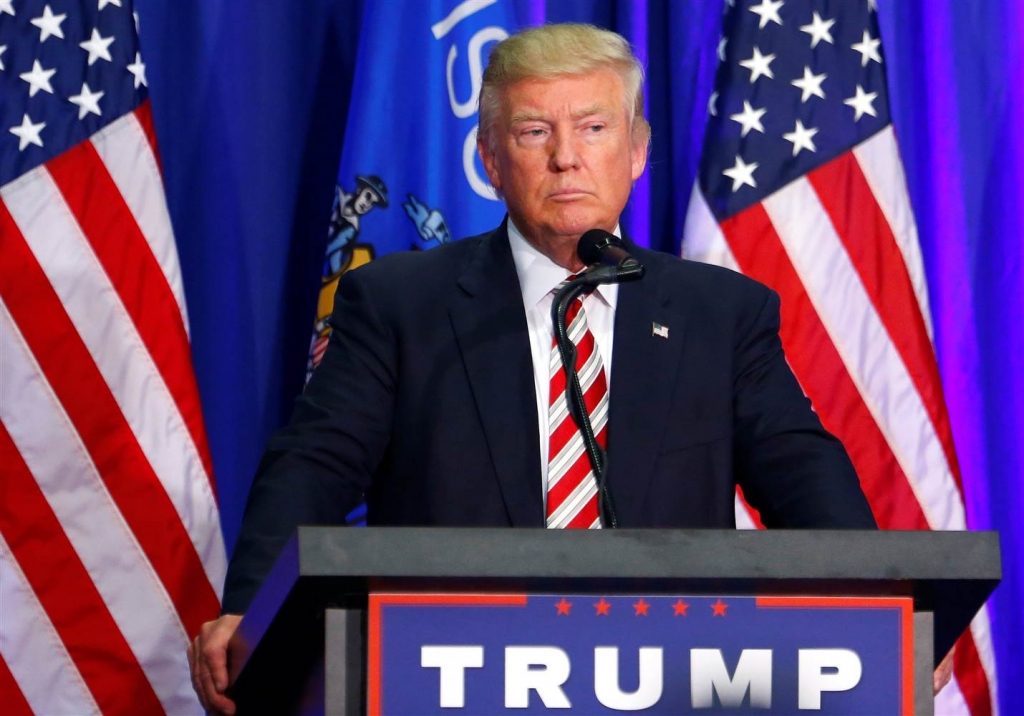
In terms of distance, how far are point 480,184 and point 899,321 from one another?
950 mm

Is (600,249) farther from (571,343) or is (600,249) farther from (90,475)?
(90,475)

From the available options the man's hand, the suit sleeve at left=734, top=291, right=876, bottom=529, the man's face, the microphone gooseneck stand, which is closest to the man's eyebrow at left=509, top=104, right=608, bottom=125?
the man's face

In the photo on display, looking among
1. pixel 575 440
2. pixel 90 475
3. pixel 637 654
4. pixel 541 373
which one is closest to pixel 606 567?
pixel 637 654

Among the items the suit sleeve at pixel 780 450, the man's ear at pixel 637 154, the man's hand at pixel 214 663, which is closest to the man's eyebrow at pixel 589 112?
the man's ear at pixel 637 154

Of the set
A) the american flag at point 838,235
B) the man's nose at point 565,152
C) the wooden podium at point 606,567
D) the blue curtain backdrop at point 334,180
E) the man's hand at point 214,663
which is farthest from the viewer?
the blue curtain backdrop at point 334,180

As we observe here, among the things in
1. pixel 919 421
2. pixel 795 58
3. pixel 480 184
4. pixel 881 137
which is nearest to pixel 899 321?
pixel 919 421

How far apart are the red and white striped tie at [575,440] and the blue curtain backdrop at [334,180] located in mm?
1480

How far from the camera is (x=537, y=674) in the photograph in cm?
117

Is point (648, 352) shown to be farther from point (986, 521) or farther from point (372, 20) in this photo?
point (986, 521)

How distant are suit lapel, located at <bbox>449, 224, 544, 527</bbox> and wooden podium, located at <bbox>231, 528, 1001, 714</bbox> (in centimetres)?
65

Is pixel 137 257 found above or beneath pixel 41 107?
beneath

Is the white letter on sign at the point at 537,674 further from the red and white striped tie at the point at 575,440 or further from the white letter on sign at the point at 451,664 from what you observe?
the red and white striped tie at the point at 575,440

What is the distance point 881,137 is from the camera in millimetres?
3100

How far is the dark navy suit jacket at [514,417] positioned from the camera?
1.83m
